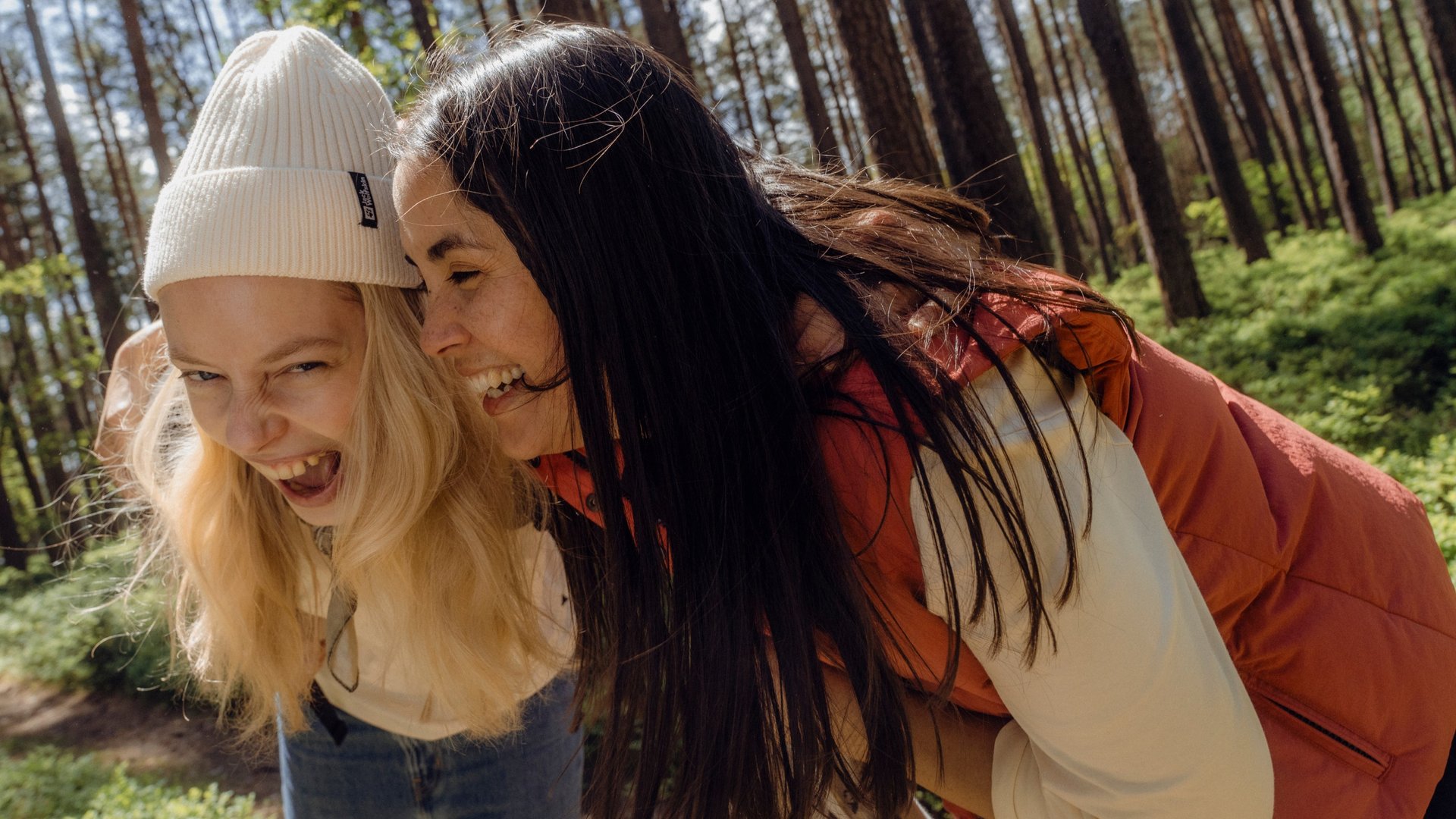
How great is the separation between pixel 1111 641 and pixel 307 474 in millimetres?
1893

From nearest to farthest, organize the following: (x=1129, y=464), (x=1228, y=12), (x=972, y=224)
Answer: (x=1129, y=464) < (x=972, y=224) < (x=1228, y=12)

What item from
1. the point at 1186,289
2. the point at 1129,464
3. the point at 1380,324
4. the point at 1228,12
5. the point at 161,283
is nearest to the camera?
the point at 1129,464

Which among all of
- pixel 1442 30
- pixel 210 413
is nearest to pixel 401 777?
pixel 210 413

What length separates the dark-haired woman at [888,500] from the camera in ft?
4.52

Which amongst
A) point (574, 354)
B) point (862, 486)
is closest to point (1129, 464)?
point (862, 486)

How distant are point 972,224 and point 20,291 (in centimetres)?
1476

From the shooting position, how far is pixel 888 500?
137 centimetres

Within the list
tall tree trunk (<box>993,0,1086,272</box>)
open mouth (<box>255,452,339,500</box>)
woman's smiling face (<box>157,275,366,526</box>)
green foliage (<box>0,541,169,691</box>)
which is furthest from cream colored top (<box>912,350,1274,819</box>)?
tall tree trunk (<box>993,0,1086,272</box>)

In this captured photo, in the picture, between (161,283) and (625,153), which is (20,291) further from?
(625,153)

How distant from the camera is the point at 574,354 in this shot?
5.03ft

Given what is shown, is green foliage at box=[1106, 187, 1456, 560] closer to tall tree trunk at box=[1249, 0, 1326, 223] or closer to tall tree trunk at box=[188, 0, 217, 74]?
tall tree trunk at box=[1249, 0, 1326, 223]

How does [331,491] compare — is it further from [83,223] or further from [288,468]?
[83,223]

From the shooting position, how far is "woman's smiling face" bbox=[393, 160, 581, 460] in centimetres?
162

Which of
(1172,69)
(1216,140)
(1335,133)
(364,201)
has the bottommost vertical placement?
(364,201)
